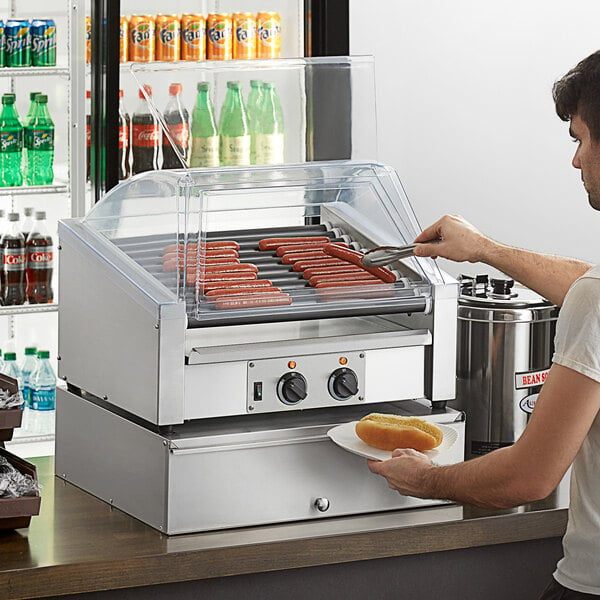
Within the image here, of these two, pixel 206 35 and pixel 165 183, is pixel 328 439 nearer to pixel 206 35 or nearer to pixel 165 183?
pixel 165 183

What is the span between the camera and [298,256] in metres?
2.20

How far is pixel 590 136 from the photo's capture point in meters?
1.59

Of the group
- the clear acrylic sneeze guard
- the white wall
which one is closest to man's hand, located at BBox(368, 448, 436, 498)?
the clear acrylic sneeze guard

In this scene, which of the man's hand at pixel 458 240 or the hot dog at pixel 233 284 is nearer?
the hot dog at pixel 233 284

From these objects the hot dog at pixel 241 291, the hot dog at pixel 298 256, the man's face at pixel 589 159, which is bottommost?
the hot dog at pixel 241 291

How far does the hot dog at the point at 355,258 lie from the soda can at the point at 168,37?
1.81m

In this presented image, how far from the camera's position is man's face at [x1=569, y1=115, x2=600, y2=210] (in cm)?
158

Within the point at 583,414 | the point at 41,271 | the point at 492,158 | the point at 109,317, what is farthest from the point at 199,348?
the point at 492,158

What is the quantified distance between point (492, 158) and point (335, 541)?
2.92m

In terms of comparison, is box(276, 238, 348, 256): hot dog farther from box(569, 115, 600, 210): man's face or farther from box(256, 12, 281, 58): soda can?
box(256, 12, 281, 58): soda can

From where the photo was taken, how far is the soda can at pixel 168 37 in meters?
3.80

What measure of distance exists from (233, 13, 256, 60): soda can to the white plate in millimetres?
2140

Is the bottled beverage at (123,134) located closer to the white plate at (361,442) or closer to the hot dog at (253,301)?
the hot dog at (253,301)

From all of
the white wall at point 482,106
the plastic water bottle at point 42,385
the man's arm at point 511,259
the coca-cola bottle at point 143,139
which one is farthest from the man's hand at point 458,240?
the white wall at point 482,106
